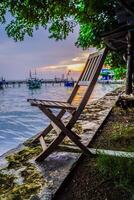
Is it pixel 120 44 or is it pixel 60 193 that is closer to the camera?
pixel 60 193

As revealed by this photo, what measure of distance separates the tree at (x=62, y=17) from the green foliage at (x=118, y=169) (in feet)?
14.0

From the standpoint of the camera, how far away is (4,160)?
4.39 m

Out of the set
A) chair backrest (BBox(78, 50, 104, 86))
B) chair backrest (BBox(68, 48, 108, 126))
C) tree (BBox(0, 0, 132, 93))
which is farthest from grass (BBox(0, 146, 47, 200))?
tree (BBox(0, 0, 132, 93))

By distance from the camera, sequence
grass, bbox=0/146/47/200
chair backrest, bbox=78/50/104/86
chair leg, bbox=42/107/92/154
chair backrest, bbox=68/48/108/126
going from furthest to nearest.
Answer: chair backrest, bbox=78/50/104/86
chair backrest, bbox=68/48/108/126
chair leg, bbox=42/107/92/154
grass, bbox=0/146/47/200

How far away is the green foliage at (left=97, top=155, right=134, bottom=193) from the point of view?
10.8 feet

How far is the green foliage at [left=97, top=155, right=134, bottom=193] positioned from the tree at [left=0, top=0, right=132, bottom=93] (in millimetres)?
4257

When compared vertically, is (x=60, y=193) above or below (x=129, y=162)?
below

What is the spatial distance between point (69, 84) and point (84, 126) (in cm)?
14345

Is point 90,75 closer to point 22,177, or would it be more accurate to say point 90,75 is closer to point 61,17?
point 22,177

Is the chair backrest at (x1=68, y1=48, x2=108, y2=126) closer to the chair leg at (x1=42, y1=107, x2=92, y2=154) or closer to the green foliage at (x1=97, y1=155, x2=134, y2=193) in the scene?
the chair leg at (x1=42, y1=107, x2=92, y2=154)

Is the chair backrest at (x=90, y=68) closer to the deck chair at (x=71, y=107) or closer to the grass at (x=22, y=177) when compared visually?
the deck chair at (x=71, y=107)

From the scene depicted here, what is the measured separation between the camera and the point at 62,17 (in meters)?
12.0

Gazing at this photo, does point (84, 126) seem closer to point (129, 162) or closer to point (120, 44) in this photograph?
point (129, 162)

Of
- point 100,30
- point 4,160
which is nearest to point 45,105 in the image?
point 4,160
